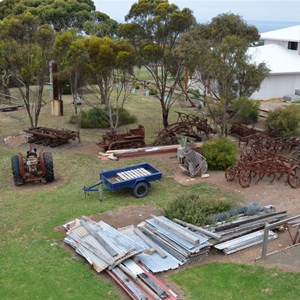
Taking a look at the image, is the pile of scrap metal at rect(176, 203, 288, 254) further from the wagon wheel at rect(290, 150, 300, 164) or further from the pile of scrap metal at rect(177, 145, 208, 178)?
the wagon wheel at rect(290, 150, 300, 164)

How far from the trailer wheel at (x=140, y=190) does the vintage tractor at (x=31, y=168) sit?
135 inches

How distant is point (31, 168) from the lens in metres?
13.8

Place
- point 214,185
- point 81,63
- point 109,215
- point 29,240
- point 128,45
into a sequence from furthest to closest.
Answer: point 128,45
point 81,63
point 214,185
point 109,215
point 29,240

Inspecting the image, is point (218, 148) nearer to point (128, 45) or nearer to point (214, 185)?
point (214, 185)

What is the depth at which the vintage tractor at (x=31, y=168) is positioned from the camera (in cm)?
1355

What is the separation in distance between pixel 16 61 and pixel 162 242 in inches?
527

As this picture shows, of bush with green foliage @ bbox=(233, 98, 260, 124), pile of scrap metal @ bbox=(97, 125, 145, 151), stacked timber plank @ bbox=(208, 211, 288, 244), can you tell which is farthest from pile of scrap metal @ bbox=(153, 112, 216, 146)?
stacked timber plank @ bbox=(208, 211, 288, 244)

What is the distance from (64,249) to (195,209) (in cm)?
326

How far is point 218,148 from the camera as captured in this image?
15.2 metres

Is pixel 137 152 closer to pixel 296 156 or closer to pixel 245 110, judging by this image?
pixel 245 110

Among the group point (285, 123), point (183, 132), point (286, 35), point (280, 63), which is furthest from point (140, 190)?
point (286, 35)

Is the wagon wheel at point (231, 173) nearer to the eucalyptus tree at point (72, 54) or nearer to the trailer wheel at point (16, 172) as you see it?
the trailer wheel at point (16, 172)

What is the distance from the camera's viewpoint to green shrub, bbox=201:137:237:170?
15.0 meters

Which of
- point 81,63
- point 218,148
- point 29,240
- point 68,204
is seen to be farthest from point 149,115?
point 29,240
